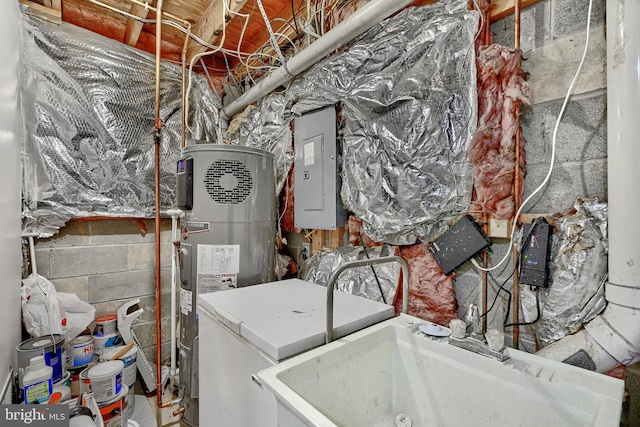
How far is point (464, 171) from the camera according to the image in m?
1.12

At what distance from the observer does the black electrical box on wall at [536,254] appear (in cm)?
95

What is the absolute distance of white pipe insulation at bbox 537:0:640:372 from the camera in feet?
2.44

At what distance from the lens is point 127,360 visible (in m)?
1.82

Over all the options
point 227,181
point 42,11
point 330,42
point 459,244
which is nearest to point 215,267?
point 227,181

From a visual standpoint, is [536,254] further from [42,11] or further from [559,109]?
[42,11]

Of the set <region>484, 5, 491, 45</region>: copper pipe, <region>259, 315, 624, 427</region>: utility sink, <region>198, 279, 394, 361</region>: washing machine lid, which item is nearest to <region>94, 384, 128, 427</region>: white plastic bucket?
<region>198, 279, 394, 361</region>: washing machine lid

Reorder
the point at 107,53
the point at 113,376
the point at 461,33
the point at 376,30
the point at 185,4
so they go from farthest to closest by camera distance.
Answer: the point at 107,53
the point at 185,4
the point at 113,376
the point at 376,30
the point at 461,33

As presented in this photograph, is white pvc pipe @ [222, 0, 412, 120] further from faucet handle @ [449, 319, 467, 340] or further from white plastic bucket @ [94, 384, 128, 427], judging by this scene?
white plastic bucket @ [94, 384, 128, 427]

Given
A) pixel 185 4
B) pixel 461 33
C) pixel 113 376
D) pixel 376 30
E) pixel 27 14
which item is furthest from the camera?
pixel 185 4

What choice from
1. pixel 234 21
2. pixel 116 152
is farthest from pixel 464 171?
pixel 116 152

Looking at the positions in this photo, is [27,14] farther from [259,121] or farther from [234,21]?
[259,121]

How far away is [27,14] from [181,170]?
1453 millimetres

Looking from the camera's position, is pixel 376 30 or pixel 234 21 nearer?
pixel 376 30

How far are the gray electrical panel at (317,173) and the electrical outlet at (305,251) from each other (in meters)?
0.19
